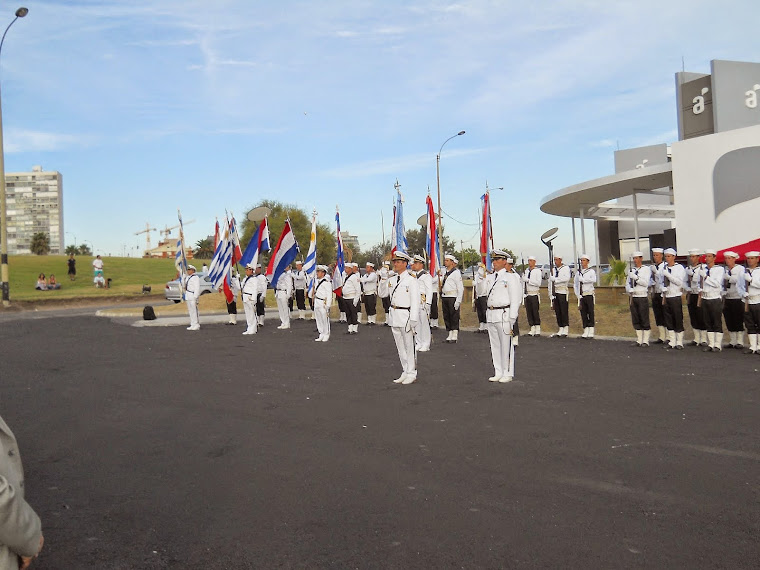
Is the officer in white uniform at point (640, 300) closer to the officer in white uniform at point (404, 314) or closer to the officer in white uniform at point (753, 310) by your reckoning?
the officer in white uniform at point (753, 310)

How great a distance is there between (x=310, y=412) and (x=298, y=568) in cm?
419

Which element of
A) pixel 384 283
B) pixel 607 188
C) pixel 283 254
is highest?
pixel 607 188

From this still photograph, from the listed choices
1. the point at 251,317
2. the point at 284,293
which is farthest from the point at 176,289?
the point at 251,317

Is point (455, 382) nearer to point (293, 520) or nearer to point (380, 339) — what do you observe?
point (293, 520)

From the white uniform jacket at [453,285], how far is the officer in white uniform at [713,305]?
19.3 ft

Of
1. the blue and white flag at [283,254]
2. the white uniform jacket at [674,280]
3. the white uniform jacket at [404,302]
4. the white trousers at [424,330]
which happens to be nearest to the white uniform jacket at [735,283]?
the white uniform jacket at [674,280]

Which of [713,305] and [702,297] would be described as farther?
[702,297]

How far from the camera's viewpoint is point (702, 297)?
13555mm

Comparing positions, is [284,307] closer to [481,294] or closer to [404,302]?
[481,294]

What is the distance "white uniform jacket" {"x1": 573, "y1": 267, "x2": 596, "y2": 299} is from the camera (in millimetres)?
16516

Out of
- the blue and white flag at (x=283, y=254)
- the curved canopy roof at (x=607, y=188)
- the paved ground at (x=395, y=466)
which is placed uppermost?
the curved canopy roof at (x=607, y=188)

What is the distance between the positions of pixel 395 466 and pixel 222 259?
1776 cm

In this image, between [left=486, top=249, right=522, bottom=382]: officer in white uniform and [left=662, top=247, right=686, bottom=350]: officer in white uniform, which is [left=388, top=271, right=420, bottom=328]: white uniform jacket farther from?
[left=662, top=247, right=686, bottom=350]: officer in white uniform

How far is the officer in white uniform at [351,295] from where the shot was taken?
1947cm
